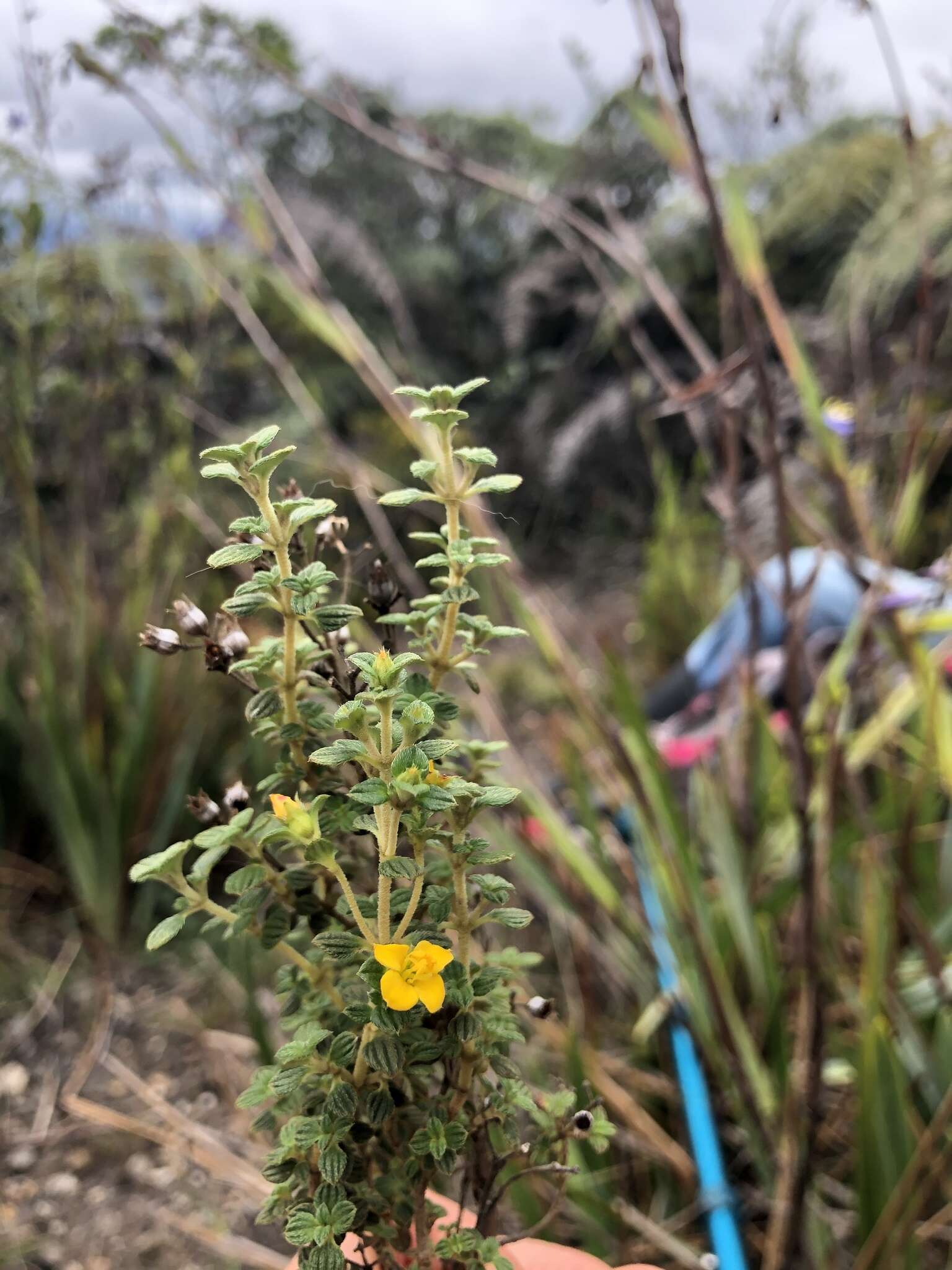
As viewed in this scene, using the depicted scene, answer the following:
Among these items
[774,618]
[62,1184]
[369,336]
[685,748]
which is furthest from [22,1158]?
[369,336]

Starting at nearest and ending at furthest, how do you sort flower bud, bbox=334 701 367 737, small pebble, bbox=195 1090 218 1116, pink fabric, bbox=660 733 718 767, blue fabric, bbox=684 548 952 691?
1. flower bud, bbox=334 701 367 737
2. small pebble, bbox=195 1090 218 1116
3. pink fabric, bbox=660 733 718 767
4. blue fabric, bbox=684 548 952 691

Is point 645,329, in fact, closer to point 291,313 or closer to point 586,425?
point 586,425

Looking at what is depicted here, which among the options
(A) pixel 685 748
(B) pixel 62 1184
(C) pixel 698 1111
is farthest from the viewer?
(A) pixel 685 748

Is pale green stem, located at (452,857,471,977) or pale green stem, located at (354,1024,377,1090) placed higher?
pale green stem, located at (452,857,471,977)

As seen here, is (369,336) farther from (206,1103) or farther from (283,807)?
(283,807)

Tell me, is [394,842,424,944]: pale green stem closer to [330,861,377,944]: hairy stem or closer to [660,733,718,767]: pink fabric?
[330,861,377,944]: hairy stem

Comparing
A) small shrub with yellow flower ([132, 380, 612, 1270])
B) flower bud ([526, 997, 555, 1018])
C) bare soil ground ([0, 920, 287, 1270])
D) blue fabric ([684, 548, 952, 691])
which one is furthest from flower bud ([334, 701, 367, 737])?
blue fabric ([684, 548, 952, 691])

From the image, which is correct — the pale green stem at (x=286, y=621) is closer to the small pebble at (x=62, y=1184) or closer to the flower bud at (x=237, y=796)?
the flower bud at (x=237, y=796)

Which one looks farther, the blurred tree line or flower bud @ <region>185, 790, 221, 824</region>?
the blurred tree line
